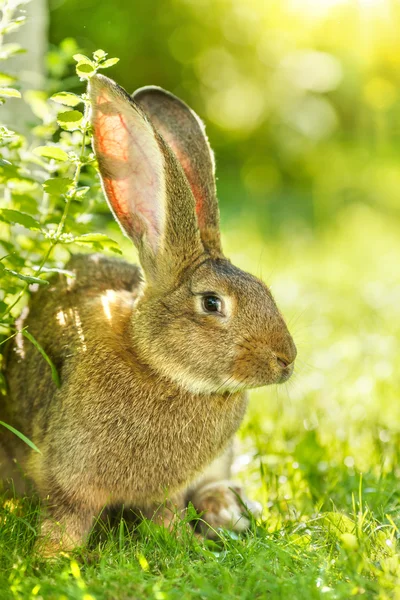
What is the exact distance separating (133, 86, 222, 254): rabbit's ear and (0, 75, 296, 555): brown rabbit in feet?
0.37

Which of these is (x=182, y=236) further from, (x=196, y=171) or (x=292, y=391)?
(x=292, y=391)

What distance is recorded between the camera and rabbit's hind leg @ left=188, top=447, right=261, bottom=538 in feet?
11.2

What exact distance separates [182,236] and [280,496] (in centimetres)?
119

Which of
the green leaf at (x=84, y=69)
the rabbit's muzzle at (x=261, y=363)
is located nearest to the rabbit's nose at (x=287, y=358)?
the rabbit's muzzle at (x=261, y=363)

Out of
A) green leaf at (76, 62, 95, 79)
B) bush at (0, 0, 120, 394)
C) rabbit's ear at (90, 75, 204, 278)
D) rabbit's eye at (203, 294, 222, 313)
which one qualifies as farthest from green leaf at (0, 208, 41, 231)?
rabbit's eye at (203, 294, 222, 313)

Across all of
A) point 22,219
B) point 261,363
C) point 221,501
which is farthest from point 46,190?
point 221,501

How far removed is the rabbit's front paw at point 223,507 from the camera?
134 inches

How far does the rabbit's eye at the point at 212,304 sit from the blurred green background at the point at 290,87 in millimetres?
7234

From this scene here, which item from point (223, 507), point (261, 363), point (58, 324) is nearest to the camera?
point (261, 363)

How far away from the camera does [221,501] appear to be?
361 centimetres

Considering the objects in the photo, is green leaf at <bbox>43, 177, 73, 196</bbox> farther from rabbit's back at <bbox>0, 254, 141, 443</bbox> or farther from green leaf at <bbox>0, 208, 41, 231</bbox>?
rabbit's back at <bbox>0, 254, 141, 443</bbox>

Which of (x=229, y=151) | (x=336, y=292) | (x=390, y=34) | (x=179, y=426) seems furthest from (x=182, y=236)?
(x=390, y=34)

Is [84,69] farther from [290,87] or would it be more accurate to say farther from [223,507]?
[290,87]

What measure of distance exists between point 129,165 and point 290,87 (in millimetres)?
8635
